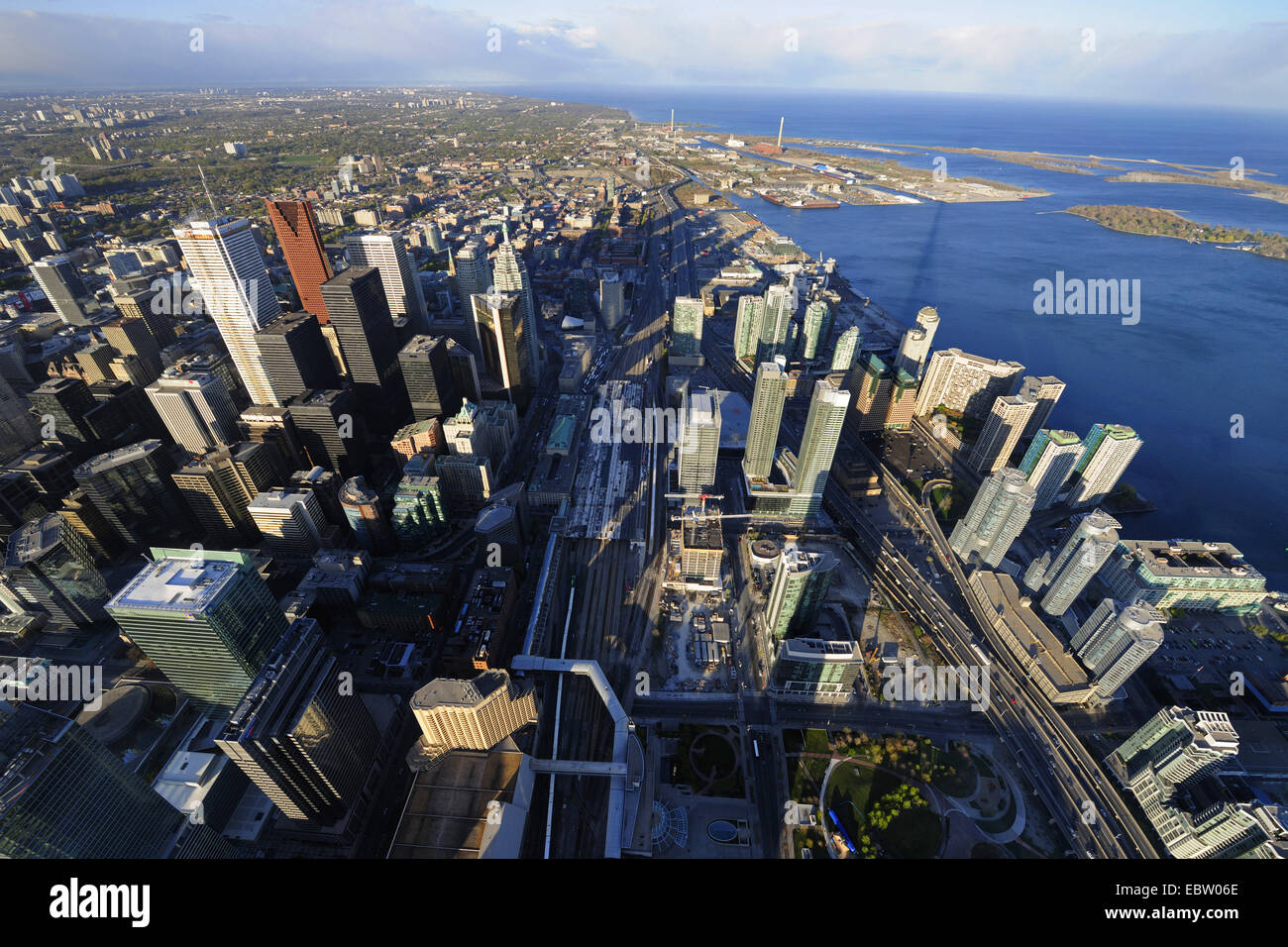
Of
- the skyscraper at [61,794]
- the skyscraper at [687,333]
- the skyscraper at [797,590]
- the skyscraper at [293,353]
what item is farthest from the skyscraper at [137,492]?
the skyscraper at [687,333]

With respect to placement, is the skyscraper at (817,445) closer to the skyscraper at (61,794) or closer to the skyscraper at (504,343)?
the skyscraper at (504,343)

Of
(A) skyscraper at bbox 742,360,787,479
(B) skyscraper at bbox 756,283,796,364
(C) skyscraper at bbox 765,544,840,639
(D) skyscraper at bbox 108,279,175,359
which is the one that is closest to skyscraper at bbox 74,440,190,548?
(D) skyscraper at bbox 108,279,175,359

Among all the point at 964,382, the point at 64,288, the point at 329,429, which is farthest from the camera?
the point at 64,288

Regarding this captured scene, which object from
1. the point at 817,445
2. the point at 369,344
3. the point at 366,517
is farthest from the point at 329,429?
the point at 817,445

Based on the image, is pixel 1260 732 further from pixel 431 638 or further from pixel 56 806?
pixel 56 806

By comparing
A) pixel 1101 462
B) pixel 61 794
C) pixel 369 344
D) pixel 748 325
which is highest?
pixel 369 344

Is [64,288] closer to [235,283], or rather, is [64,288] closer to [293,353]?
[235,283]

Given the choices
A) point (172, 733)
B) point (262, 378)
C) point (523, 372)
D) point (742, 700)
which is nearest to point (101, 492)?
point (262, 378)
